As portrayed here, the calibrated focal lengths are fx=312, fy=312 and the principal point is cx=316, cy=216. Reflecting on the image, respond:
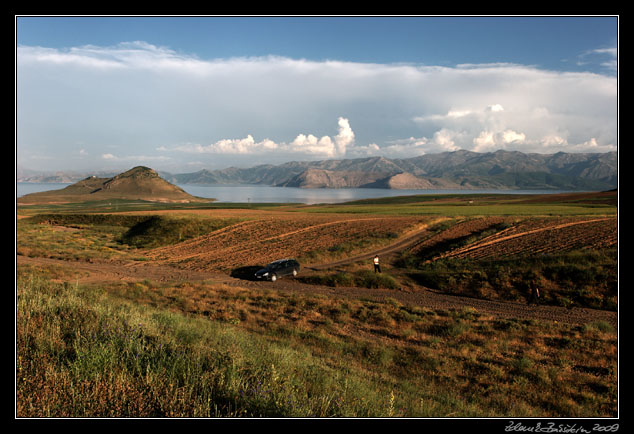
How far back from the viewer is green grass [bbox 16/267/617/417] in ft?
14.5

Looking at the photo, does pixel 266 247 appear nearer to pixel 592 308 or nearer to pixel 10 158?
pixel 592 308

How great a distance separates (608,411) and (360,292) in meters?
16.9

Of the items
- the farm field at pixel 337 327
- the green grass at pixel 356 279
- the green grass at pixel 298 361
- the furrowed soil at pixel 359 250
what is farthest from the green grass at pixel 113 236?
the green grass at pixel 298 361

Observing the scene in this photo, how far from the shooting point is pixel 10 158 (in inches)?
172

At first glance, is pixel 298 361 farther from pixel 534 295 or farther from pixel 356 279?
pixel 534 295

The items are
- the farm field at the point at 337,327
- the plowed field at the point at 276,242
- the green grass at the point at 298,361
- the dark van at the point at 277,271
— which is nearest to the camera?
the green grass at the point at 298,361

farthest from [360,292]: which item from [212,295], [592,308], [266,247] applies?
[266,247]

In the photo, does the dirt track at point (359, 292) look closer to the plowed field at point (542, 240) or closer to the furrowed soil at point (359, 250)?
the furrowed soil at point (359, 250)

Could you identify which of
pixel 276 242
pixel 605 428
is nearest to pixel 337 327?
pixel 605 428

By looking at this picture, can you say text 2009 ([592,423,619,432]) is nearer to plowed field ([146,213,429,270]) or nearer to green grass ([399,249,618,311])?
green grass ([399,249,618,311])

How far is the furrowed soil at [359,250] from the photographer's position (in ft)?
74.7

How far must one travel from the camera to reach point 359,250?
39.8 metres

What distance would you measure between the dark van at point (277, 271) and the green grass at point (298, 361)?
7122 millimetres

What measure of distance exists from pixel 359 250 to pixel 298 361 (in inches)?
1239
